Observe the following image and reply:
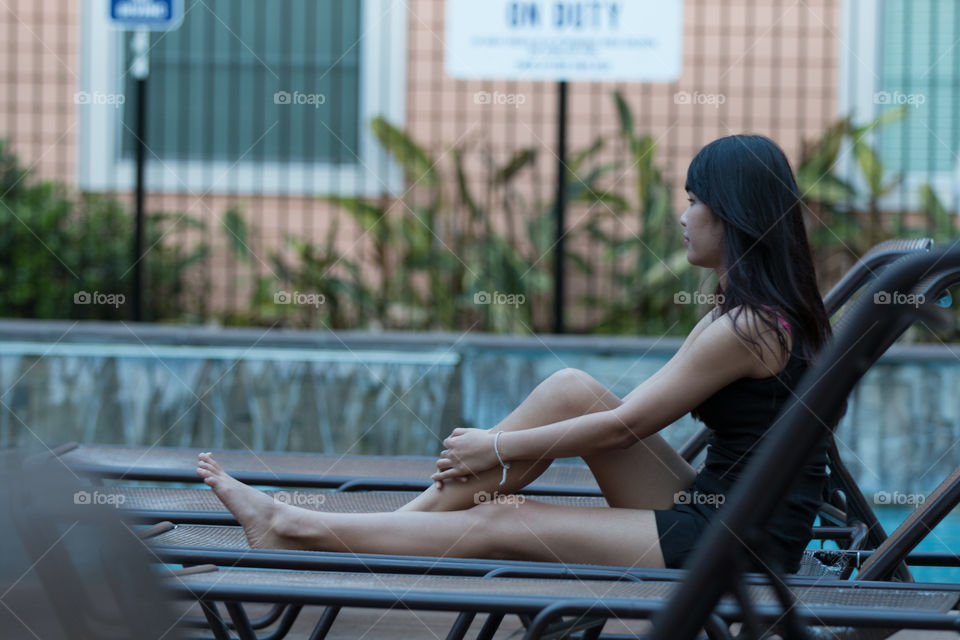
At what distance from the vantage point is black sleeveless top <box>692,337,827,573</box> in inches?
90.2

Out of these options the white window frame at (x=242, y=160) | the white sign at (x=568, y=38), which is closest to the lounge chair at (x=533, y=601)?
the white sign at (x=568, y=38)

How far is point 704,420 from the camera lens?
8.11 ft

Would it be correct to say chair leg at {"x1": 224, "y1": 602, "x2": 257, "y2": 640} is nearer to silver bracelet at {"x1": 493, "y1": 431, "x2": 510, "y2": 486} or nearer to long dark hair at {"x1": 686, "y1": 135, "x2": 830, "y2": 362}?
silver bracelet at {"x1": 493, "y1": 431, "x2": 510, "y2": 486}

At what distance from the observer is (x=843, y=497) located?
9.42 feet

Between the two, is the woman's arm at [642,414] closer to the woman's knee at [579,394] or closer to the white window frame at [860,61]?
the woman's knee at [579,394]

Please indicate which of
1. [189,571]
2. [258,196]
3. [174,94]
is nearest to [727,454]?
[189,571]

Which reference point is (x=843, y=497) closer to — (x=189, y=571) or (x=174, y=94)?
(x=189, y=571)

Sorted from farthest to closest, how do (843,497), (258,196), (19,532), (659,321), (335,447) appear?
1. (258,196)
2. (659,321)
3. (335,447)
4. (843,497)
5. (19,532)

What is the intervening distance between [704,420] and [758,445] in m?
0.15

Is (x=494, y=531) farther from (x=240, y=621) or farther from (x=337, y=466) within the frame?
(x=337, y=466)

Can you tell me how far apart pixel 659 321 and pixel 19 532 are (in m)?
5.69

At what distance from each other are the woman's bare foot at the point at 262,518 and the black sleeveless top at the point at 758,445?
0.88 metres

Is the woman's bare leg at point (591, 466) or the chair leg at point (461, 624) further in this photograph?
the woman's bare leg at point (591, 466)

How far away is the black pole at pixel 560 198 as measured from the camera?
5.62 meters
